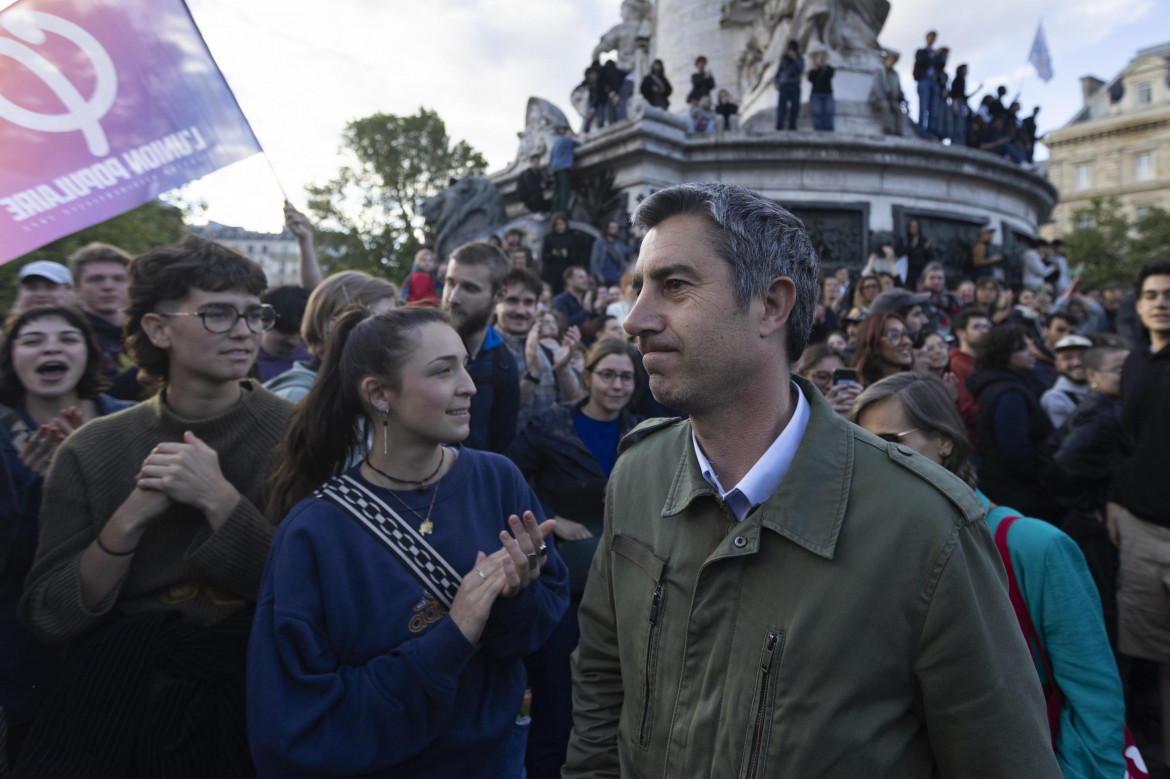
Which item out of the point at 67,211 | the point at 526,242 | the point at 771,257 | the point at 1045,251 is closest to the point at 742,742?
the point at 771,257

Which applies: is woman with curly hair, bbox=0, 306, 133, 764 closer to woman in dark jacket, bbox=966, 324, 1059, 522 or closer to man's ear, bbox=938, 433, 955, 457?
man's ear, bbox=938, 433, 955, 457

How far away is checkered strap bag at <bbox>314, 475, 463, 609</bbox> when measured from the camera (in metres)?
2.21

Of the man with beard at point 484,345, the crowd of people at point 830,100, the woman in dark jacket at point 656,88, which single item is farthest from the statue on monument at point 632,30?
the man with beard at point 484,345

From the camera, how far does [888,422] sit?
2555 millimetres

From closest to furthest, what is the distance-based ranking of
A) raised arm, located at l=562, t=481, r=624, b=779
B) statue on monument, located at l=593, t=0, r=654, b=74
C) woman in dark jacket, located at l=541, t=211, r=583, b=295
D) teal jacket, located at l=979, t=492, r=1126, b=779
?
1. raised arm, located at l=562, t=481, r=624, b=779
2. teal jacket, located at l=979, t=492, r=1126, b=779
3. woman in dark jacket, located at l=541, t=211, r=583, b=295
4. statue on monument, located at l=593, t=0, r=654, b=74

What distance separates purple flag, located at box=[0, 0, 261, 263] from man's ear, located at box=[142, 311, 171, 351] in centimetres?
37

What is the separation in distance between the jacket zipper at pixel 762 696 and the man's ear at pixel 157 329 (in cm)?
233

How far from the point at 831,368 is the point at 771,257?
10.7 feet

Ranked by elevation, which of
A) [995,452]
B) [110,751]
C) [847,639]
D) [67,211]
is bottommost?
[995,452]

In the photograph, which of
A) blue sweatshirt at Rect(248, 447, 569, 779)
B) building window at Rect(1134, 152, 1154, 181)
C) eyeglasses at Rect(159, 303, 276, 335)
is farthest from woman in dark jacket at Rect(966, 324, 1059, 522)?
building window at Rect(1134, 152, 1154, 181)

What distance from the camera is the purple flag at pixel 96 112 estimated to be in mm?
2404

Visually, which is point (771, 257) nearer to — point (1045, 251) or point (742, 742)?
point (742, 742)

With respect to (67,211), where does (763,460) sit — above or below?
below

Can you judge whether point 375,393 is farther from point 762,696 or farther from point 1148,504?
point 1148,504
